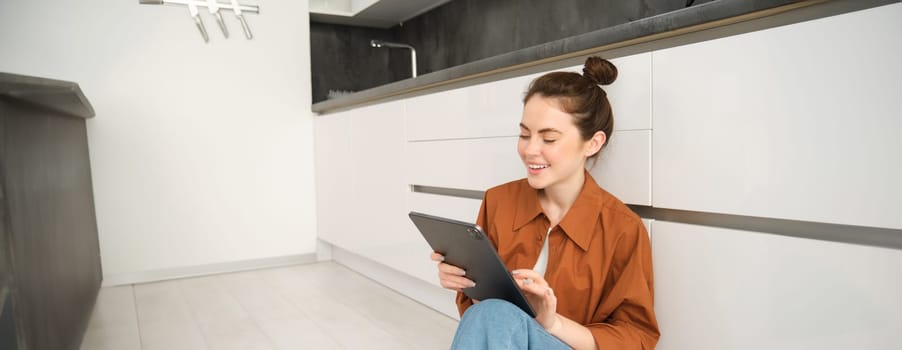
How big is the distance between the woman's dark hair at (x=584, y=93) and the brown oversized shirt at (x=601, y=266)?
13 cm

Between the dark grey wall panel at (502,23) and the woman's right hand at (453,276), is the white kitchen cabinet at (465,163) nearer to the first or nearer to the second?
the woman's right hand at (453,276)

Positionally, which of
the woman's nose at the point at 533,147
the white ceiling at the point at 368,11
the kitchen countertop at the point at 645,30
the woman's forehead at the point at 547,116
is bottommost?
the woman's nose at the point at 533,147

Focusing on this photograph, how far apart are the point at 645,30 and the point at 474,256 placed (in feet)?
2.19

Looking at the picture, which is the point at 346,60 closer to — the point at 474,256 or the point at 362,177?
the point at 362,177

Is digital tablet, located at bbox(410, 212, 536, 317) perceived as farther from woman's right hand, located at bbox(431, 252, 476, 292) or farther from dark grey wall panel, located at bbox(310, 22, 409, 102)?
dark grey wall panel, located at bbox(310, 22, 409, 102)

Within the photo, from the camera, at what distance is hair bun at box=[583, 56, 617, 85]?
1271mm

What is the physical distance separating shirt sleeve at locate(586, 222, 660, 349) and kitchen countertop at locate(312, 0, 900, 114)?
448 mm

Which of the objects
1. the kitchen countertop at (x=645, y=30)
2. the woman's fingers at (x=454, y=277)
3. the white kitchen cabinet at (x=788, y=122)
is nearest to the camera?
the white kitchen cabinet at (x=788, y=122)

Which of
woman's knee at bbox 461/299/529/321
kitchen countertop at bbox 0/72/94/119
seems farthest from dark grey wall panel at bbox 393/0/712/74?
kitchen countertop at bbox 0/72/94/119

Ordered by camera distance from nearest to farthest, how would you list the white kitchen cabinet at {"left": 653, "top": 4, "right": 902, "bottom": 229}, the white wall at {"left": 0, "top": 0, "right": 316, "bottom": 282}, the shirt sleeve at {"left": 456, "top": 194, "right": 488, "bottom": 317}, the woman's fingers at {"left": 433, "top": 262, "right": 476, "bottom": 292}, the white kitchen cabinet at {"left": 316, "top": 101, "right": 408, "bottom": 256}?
the white kitchen cabinet at {"left": 653, "top": 4, "right": 902, "bottom": 229} < the woman's fingers at {"left": 433, "top": 262, "right": 476, "bottom": 292} < the shirt sleeve at {"left": 456, "top": 194, "right": 488, "bottom": 317} < the white kitchen cabinet at {"left": 316, "top": 101, "right": 408, "bottom": 256} < the white wall at {"left": 0, "top": 0, "right": 316, "bottom": 282}

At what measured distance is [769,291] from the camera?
1119mm

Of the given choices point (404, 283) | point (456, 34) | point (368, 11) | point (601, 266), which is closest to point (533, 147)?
point (601, 266)

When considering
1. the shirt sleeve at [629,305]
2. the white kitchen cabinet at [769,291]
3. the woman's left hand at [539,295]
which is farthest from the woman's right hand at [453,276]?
the white kitchen cabinet at [769,291]

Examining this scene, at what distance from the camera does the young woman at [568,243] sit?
3.36 ft
